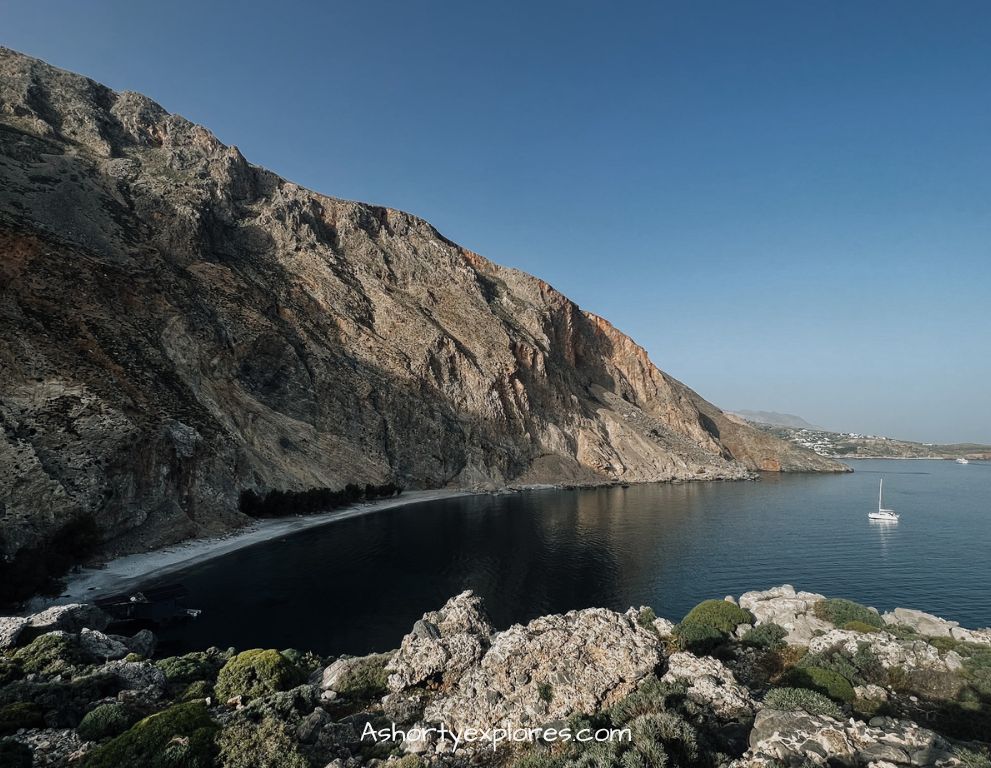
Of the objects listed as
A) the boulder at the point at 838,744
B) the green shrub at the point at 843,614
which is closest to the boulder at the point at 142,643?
the boulder at the point at 838,744

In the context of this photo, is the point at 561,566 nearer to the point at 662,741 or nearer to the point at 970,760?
the point at 662,741

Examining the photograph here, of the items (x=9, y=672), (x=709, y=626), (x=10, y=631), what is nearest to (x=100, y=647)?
(x=10, y=631)

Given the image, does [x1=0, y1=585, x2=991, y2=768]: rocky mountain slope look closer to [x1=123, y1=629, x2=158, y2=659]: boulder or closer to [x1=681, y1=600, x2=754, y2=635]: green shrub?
[x1=681, y1=600, x2=754, y2=635]: green shrub

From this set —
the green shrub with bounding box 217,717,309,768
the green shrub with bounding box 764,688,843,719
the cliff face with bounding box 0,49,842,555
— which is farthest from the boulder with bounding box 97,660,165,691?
the cliff face with bounding box 0,49,842,555

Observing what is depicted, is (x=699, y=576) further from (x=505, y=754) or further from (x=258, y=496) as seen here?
(x=258, y=496)

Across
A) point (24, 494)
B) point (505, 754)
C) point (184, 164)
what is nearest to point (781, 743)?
point (505, 754)

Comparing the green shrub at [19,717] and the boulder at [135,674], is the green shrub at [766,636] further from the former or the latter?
the green shrub at [19,717]
